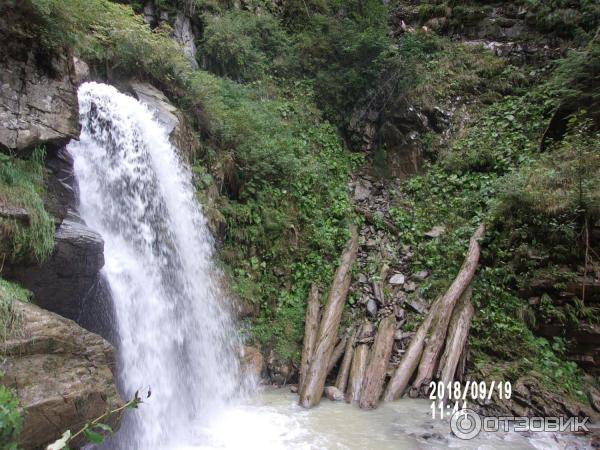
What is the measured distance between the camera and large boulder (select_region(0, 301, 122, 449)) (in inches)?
115

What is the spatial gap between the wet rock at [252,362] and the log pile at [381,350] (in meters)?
0.69

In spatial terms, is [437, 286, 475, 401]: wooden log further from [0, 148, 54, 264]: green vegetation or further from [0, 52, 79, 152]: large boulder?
[0, 52, 79, 152]: large boulder

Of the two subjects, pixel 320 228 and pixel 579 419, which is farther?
pixel 320 228

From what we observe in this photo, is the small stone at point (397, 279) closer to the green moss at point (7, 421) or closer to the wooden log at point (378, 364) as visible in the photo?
the wooden log at point (378, 364)

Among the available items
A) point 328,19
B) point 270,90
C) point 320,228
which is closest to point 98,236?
point 320,228

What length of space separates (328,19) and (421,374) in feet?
36.0

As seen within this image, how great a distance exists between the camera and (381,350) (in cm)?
625

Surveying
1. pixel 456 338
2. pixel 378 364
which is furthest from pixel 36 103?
pixel 456 338

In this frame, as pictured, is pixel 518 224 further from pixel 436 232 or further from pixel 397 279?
pixel 397 279

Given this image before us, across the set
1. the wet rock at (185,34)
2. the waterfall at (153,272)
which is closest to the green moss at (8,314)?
the waterfall at (153,272)

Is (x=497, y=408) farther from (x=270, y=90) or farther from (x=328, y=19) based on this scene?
(x=328, y=19)

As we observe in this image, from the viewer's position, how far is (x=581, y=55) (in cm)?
847

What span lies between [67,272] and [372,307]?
4901 mm

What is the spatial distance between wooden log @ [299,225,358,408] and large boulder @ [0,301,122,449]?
2845mm
